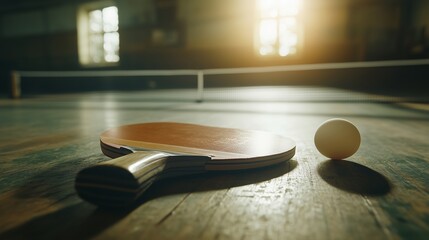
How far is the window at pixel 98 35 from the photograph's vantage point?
14055 mm

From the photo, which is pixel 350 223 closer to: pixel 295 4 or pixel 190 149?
pixel 190 149

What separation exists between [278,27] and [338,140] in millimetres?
10634

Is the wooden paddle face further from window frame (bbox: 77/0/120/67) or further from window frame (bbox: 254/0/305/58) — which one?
window frame (bbox: 77/0/120/67)

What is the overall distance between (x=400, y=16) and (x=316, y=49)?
2.64 m

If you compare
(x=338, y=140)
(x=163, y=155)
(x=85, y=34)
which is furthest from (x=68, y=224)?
(x=85, y=34)

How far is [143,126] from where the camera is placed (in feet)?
7.20

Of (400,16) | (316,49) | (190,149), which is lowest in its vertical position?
(190,149)

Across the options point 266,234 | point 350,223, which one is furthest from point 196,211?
point 350,223

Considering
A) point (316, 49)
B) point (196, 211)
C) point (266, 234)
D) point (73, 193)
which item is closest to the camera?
point (266, 234)

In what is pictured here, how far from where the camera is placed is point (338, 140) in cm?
174

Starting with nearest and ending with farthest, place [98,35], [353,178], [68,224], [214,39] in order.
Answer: [68,224] < [353,178] < [214,39] < [98,35]

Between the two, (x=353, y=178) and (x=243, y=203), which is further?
(x=353, y=178)

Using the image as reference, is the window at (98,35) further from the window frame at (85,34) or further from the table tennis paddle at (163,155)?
the table tennis paddle at (163,155)

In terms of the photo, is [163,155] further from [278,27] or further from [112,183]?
[278,27]
